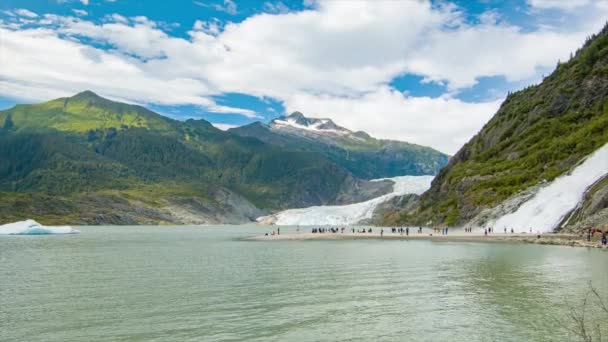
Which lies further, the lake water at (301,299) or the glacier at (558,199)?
the glacier at (558,199)

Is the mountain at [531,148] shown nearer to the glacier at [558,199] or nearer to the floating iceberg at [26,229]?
the glacier at [558,199]

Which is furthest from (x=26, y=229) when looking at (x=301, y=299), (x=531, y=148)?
(x=531, y=148)

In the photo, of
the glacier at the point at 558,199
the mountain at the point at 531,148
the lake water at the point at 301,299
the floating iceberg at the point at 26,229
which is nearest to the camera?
the lake water at the point at 301,299

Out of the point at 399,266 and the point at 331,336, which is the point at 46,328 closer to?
the point at 331,336

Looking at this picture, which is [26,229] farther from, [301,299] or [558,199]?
[301,299]

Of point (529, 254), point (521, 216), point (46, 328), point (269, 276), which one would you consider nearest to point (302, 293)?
point (269, 276)

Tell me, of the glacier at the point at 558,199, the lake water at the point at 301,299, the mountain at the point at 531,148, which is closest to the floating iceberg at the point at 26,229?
the lake water at the point at 301,299

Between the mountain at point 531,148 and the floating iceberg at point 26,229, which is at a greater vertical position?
the mountain at point 531,148

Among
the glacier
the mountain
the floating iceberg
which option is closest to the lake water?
the glacier
